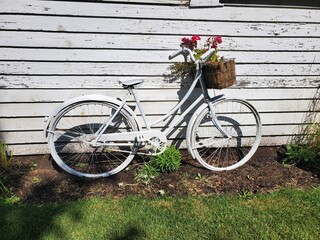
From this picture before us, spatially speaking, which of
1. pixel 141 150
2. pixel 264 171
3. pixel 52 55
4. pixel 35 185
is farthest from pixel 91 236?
pixel 264 171

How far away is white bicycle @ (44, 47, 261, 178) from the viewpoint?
321 cm

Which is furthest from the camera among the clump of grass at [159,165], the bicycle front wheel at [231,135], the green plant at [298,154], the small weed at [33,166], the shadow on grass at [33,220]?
the bicycle front wheel at [231,135]

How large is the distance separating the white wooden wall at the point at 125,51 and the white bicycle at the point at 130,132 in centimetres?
27

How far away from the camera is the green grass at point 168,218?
275 cm

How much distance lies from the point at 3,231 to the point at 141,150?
66.9 inches

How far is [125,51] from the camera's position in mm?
Answer: 3350

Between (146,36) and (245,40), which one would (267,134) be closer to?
(245,40)

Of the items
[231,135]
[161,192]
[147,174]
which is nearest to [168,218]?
[161,192]

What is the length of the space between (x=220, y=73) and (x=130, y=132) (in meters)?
1.18

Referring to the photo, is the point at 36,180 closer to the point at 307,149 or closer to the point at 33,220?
the point at 33,220

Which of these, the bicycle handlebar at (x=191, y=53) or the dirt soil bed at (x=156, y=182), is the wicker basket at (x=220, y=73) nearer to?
the bicycle handlebar at (x=191, y=53)

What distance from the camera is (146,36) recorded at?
332 cm

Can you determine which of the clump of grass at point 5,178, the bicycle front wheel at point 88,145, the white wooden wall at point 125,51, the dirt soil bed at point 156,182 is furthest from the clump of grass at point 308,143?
the clump of grass at point 5,178

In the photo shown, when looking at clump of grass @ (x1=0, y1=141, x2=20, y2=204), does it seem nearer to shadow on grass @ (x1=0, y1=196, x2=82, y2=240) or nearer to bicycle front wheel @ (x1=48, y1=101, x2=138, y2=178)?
shadow on grass @ (x1=0, y1=196, x2=82, y2=240)
